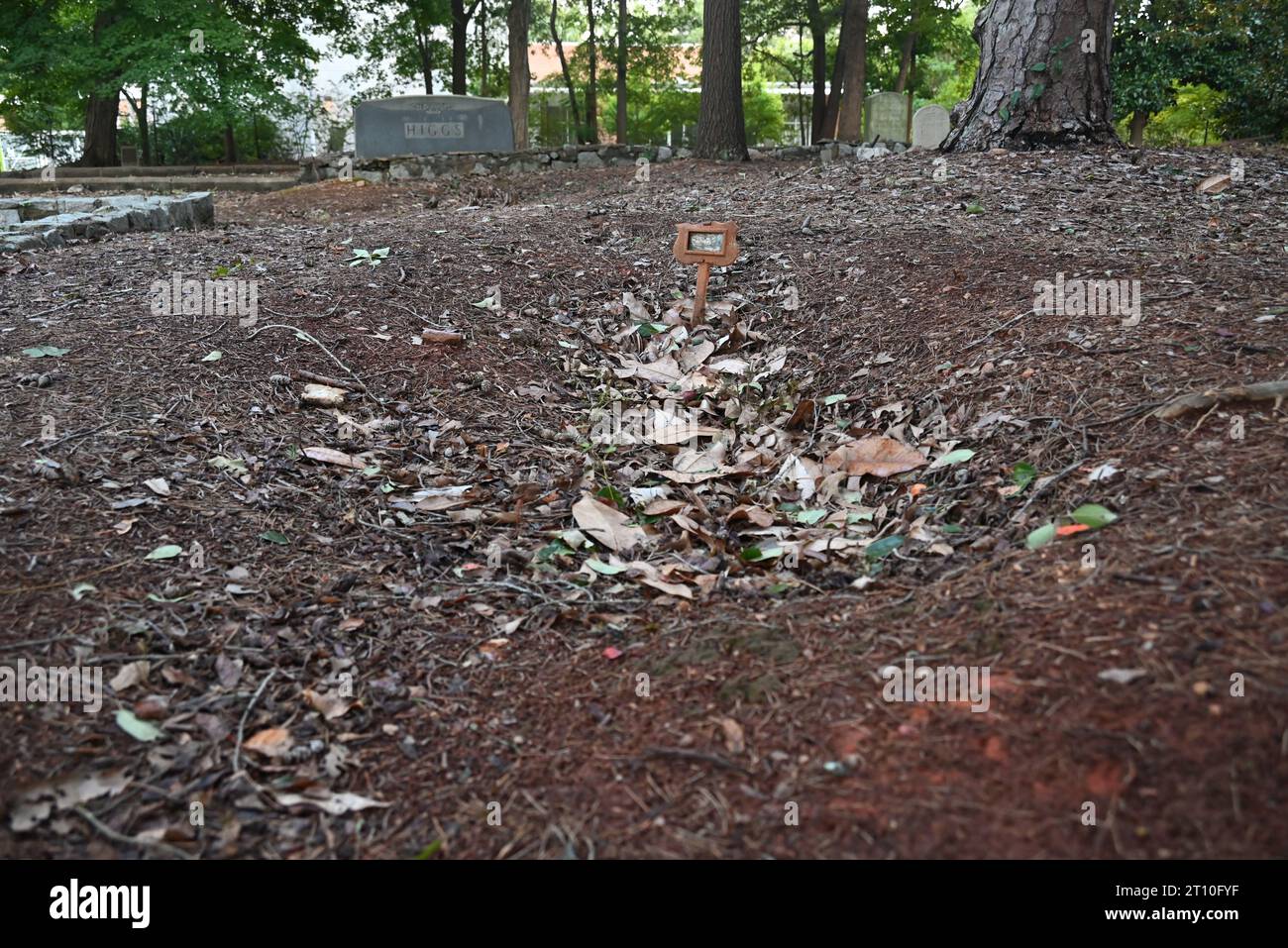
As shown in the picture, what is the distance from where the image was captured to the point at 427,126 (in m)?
13.9

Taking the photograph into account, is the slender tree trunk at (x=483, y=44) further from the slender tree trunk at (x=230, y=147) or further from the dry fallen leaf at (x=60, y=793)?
the dry fallen leaf at (x=60, y=793)

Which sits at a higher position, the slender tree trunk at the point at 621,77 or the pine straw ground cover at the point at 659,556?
the slender tree trunk at the point at 621,77

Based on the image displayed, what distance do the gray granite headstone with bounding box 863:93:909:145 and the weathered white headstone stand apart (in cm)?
397

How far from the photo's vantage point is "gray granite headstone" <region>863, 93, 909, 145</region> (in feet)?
57.4

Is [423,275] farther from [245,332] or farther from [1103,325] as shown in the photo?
[1103,325]

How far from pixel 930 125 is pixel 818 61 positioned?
7932 mm

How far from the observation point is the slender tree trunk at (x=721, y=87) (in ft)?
37.7

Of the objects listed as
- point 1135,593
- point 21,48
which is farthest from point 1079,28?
point 21,48

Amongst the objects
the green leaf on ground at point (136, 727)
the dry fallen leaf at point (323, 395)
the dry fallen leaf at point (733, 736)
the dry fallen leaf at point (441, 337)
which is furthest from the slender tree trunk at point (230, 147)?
the dry fallen leaf at point (733, 736)

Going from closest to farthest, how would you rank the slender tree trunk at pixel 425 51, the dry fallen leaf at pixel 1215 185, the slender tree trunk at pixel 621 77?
the dry fallen leaf at pixel 1215 185
the slender tree trunk at pixel 425 51
the slender tree trunk at pixel 621 77

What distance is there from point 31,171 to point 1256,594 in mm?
17639

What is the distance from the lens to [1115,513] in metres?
2.88

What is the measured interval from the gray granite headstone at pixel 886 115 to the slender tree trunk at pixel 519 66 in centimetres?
646

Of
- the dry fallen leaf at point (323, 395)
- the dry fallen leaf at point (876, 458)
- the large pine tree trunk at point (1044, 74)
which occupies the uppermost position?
the large pine tree trunk at point (1044, 74)
